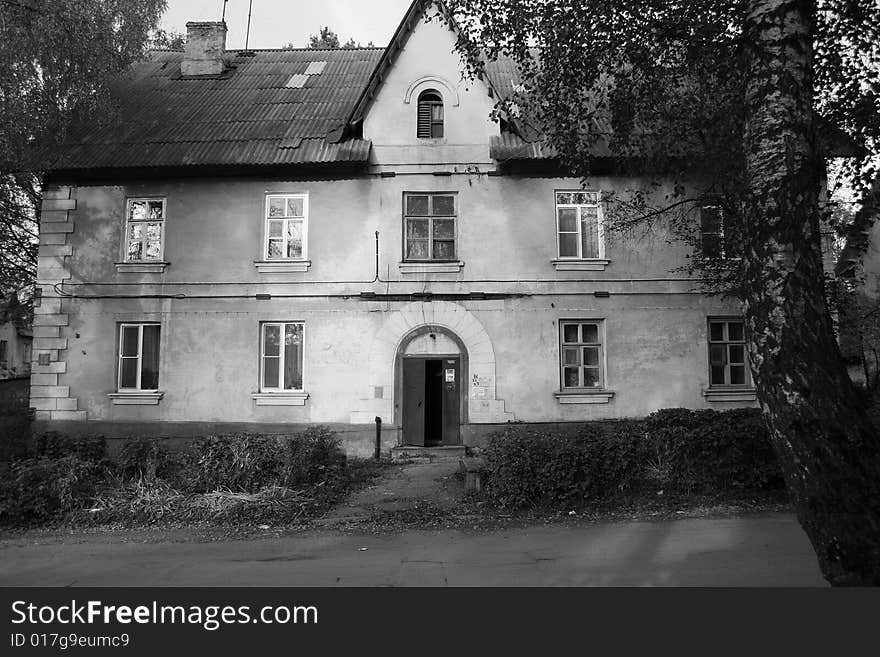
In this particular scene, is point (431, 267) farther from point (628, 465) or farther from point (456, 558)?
point (456, 558)

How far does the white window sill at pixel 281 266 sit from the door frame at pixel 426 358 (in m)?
3.01

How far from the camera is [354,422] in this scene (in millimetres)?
14031

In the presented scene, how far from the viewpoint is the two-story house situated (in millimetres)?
14125

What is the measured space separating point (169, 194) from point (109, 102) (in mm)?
2369

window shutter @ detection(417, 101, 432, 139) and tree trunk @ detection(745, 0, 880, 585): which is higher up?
window shutter @ detection(417, 101, 432, 139)

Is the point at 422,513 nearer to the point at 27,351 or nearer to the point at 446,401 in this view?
the point at 446,401

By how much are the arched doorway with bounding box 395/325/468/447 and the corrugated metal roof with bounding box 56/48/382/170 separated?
15.3 ft

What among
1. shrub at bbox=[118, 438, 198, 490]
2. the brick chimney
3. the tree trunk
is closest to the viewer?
the tree trunk

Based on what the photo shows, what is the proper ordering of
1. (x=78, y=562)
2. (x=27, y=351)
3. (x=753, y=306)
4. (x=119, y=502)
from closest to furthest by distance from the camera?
(x=753, y=306) < (x=78, y=562) < (x=119, y=502) < (x=27, y=351)

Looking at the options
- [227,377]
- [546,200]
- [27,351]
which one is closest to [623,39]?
[546,200]

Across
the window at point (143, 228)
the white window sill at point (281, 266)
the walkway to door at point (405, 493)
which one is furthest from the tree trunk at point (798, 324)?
the window at point (143, 228)

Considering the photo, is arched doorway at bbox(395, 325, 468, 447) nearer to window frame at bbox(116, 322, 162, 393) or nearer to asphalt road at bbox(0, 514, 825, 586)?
window frame at bbox(116, 322, 162, 393)

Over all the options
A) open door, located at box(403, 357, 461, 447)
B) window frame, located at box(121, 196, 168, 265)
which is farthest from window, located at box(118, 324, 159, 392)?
open door, located at box(403, 357, 461, 447)

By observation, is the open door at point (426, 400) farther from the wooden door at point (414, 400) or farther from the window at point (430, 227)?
the window at point (430, 227)
